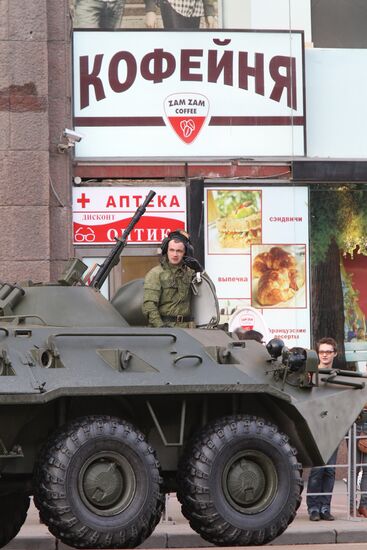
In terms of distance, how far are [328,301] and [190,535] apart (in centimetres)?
630

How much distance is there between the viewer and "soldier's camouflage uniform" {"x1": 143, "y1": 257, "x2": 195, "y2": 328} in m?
12.4

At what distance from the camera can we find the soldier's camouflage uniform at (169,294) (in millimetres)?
12367

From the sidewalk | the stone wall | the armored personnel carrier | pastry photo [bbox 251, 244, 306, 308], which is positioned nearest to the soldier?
the armored personnel carrier

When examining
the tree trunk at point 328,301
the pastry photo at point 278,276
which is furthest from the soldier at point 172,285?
the tree trunk at point 328,301

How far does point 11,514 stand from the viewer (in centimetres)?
1293

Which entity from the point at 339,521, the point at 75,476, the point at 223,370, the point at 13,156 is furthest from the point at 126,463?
the point at 13,156

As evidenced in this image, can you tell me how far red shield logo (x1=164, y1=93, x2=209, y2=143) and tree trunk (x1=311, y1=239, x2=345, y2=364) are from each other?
2.38 meters

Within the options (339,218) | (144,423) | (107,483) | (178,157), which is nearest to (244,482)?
(144,423)

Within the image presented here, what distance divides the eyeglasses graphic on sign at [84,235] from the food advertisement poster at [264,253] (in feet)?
4.83

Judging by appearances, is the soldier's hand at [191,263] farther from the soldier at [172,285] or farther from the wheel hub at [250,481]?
the wheel hub at [250,481]

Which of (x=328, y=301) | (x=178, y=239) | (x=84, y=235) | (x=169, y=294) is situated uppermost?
(x=84, y=235)

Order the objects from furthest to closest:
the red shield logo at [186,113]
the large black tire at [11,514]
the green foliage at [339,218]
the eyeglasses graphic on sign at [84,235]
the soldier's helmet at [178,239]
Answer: the green foliage at [339,218] < the red shield logo at [186,113] < the eyeglasses graphic on sign at [84,235] < the large black tire at [11,514] < the soldier's helmet at [178,239]

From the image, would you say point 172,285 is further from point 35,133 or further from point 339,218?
point 339,218

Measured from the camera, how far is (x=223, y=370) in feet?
37.9
